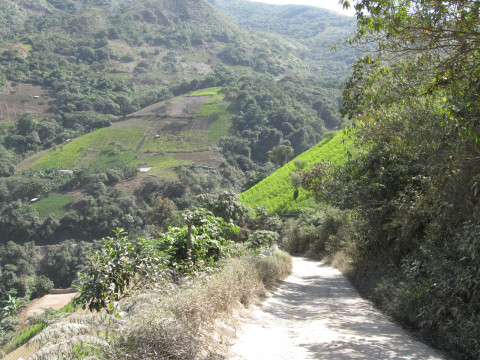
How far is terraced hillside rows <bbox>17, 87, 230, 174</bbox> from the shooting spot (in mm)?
61844

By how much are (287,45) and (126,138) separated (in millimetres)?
140615

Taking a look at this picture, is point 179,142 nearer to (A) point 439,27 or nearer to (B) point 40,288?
(B) point 40,288

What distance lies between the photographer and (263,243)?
12297 mm

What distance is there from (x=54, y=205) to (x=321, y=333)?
161 ft

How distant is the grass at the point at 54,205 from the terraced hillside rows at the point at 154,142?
10643 mm

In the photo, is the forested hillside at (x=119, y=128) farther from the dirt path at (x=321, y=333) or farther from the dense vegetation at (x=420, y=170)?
the dense vegetation at (x=420, y=170)

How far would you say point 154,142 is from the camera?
6975 cm

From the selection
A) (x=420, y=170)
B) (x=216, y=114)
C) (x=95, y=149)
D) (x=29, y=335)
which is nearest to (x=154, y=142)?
(x=95, y=149)

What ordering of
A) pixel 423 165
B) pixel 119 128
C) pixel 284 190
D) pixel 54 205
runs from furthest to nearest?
pixel 119 128 → pixel 54 205 → pixel 284 190 → pixel 423 165

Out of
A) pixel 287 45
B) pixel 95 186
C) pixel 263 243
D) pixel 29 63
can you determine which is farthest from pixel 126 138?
pixel 287 45

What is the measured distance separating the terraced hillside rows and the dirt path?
50.7 meters

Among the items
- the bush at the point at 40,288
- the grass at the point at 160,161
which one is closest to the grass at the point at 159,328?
the bush at the point at 40,288

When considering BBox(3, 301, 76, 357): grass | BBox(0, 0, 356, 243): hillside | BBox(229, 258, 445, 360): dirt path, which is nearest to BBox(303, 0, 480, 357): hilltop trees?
BBox(229, 258, 445, 360): dirt path

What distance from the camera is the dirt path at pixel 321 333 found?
4523mm
